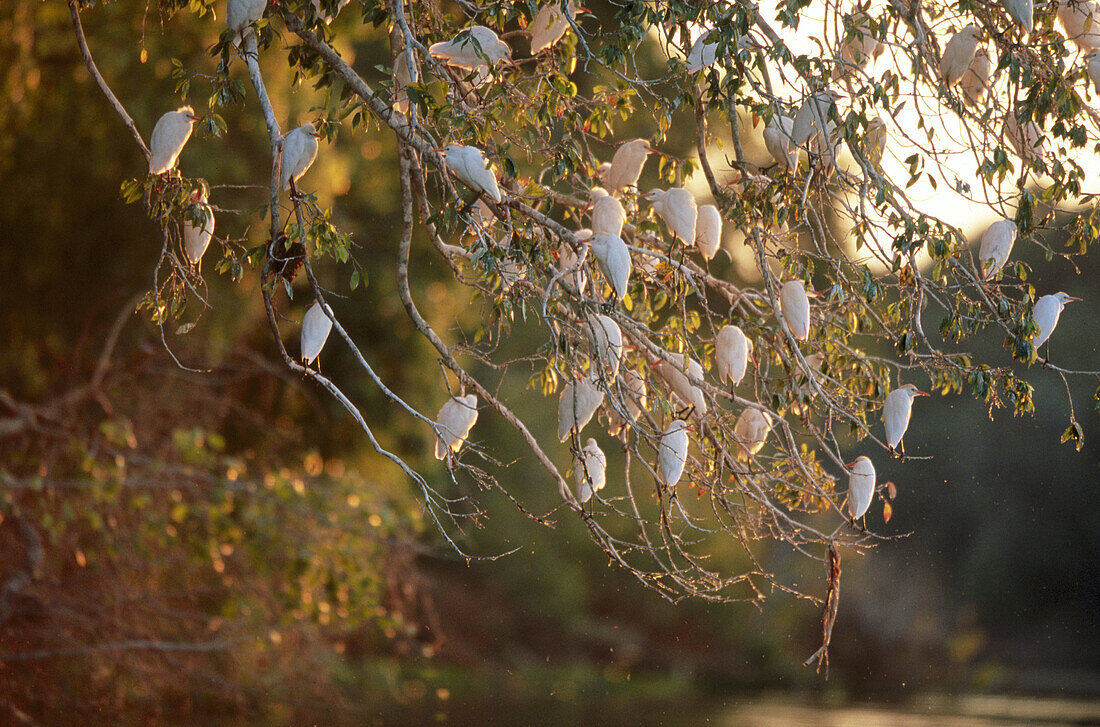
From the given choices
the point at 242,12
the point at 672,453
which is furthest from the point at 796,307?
the point at 242,12

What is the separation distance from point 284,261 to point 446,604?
4.14 m

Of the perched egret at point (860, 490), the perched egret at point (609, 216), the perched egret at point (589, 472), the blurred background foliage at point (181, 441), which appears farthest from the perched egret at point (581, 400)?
the blurred background foliage at point (181, 441)

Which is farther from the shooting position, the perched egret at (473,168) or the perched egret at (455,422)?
the perched egret at (455,422)

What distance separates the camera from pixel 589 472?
108cm

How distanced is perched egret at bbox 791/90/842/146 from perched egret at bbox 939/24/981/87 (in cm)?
12

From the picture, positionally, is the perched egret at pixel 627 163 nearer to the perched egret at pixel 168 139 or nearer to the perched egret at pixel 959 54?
the perched egret at pixel 959 54

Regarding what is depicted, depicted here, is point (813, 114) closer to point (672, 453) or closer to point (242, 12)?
point (672, 453)

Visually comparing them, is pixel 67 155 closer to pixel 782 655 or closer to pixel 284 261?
pixel 284 261

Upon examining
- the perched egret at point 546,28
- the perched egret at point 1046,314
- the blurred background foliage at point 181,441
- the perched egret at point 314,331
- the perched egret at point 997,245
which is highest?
the perched egret at point 546,28

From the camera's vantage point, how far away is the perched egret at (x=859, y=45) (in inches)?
40.4

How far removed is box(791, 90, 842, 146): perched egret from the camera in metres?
0.98

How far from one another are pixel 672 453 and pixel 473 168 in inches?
12.8

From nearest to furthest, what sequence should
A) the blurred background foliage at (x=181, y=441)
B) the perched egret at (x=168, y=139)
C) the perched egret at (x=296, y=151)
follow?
the perched egret at (x=296, y=151)
the perched egret at (x=168, y=139)
the blurred background foliage at (x=181, y=441)

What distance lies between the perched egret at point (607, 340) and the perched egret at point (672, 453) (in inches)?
3.8
